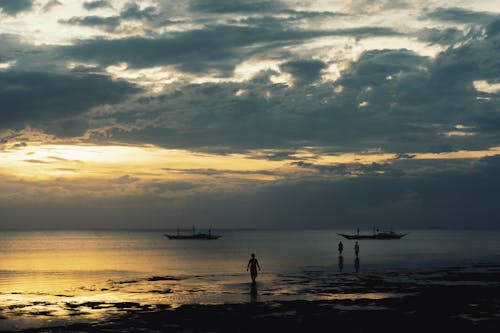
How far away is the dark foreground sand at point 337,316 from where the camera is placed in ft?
97.0

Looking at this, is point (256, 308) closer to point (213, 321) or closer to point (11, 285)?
point (213, 321)

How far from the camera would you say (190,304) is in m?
38.5

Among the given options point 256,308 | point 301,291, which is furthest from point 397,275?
point 256,308

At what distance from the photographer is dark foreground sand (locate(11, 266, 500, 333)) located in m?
29.6

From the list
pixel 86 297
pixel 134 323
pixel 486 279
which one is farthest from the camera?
pixel 486 279

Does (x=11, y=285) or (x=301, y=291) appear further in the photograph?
(x=11, y=285)

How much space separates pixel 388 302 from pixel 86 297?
20.7 m

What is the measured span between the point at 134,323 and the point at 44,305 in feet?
33.7

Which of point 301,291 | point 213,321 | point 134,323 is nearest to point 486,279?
point 301,291

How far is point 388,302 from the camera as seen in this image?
38125 millimetres

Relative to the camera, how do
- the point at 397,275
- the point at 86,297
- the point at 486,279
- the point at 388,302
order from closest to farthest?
the point at 388,302 < the point at 86,297 < the point at 486,279 < the point at 397,275

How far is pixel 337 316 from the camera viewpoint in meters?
32.8

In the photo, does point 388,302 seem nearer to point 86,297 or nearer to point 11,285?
point 86,297

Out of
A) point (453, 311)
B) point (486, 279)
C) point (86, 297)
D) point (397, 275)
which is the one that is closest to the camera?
point (453, 311)
